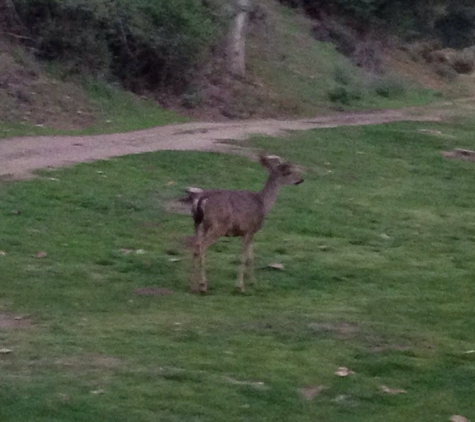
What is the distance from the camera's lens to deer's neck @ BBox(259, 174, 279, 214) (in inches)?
460

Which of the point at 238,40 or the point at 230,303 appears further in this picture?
the point at 238,40

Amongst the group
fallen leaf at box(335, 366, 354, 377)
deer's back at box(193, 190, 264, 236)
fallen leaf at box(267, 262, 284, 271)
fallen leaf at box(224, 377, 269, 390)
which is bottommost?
fallen leaf at box(267, 262, 284, 271)

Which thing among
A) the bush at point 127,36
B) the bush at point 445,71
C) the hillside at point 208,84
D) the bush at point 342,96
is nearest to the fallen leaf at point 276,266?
the hillside at point 208,84

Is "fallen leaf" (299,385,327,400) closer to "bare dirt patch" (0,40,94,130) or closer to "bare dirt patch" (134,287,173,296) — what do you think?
"bare dirt patch" (134,287,173,296)

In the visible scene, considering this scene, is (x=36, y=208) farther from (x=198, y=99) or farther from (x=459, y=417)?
(x=198, y=99)

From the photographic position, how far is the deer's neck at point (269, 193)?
11695mm

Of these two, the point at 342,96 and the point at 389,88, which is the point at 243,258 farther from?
the point at 389,88

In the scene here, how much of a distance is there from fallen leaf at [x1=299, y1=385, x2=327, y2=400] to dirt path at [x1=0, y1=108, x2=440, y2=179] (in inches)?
382

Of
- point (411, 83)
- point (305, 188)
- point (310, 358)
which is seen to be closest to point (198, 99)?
point (305, 188)

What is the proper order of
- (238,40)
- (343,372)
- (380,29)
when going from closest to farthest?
(343,372), (238,40), (380,29)

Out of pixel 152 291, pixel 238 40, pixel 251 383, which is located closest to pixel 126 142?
pixel 152 291

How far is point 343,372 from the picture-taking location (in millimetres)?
8195

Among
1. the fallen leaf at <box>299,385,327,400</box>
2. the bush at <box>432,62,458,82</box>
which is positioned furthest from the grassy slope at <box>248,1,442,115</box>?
the fallen leaf at <box>299,385,327,400</box>

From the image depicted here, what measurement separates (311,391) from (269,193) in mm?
4392
